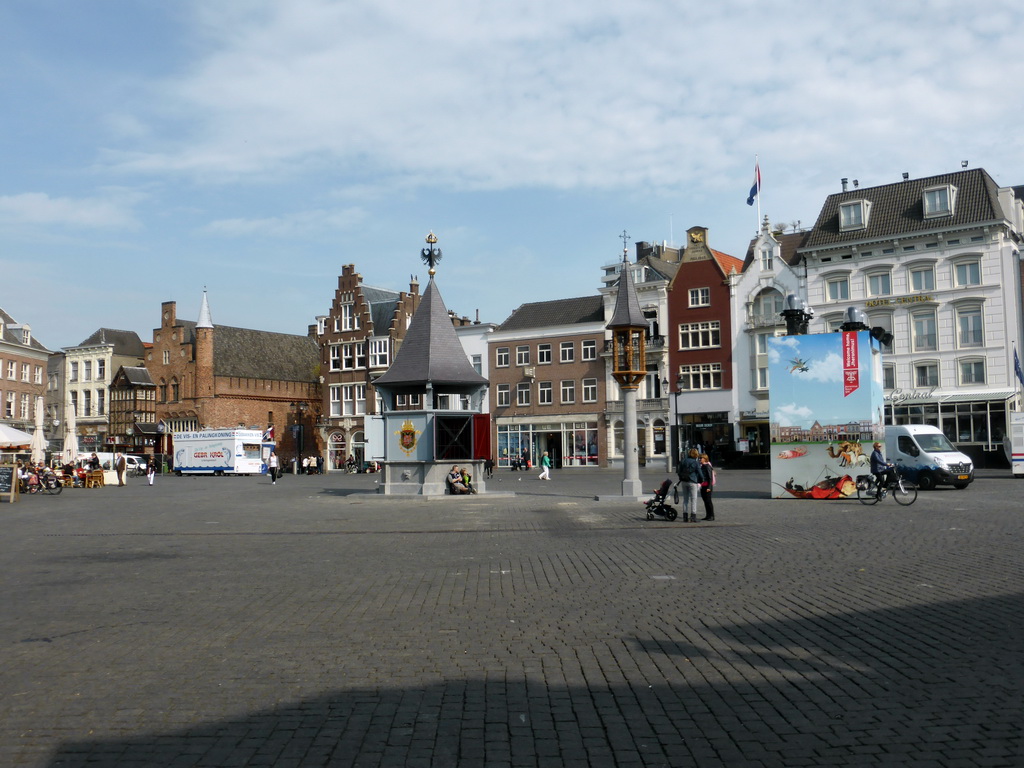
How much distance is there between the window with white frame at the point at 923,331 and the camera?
167 ft

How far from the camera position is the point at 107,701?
20.2ft

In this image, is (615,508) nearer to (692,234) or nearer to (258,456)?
(692,234)

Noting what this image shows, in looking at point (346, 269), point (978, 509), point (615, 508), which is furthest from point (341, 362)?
point (978, 509)

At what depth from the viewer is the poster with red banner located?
25.0 metres

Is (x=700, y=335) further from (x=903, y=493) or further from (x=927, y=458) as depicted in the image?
(x=903, y=493)

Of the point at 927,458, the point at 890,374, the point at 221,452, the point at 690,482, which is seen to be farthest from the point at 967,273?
the point at 221,452

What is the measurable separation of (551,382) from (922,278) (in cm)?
2611

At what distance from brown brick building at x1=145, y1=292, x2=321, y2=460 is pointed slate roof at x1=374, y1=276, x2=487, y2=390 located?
4594 cm

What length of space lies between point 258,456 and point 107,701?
200 ft

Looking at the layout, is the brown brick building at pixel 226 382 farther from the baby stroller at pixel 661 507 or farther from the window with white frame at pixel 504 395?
the baby stroller at pixel 661 507

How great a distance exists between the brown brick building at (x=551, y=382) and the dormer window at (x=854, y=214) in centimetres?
1770

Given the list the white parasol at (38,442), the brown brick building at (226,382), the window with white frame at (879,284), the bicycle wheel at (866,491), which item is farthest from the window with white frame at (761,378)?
the white parasol at (38,442)

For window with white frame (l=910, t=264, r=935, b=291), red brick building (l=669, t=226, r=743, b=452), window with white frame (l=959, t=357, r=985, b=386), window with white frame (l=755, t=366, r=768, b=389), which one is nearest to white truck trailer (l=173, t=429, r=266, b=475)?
red brick building (l=669, t=226, r=743, b=452)

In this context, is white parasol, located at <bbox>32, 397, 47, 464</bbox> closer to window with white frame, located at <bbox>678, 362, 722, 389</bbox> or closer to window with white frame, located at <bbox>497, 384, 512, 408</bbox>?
window with white frame, located at <bbox>497, 384, 512, 408</bbox>
